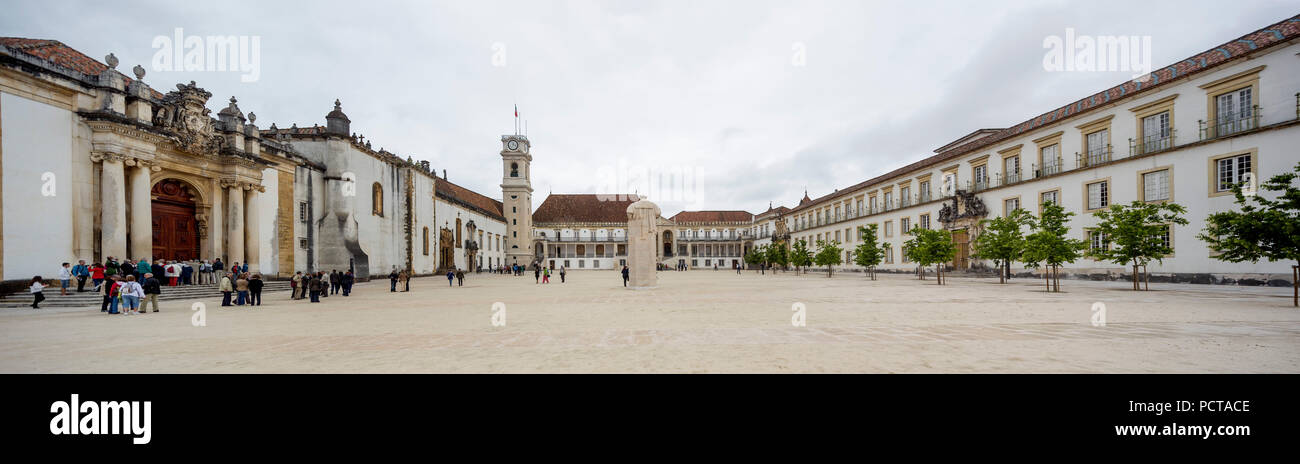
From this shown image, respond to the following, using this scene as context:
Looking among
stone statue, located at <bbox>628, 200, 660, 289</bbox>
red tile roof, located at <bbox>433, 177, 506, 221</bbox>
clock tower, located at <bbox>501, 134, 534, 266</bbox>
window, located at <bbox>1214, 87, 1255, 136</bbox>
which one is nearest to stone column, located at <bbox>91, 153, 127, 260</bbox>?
stone statue, located at <bbox>628, 200, 660, 289</bbox>

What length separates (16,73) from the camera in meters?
14.6

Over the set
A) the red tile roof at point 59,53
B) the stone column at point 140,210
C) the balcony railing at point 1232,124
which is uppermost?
the red tile roof at point 59,53

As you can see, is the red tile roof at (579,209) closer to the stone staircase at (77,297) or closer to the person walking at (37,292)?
the stone staircase at (77,297)

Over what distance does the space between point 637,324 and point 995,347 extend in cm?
578

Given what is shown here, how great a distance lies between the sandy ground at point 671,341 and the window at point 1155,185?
15337mm

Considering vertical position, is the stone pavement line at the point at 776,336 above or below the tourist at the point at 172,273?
below

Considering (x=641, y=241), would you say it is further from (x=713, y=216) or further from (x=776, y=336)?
(x=713, y=216)

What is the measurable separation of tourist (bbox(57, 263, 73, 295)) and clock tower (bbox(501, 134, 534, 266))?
5678 centimetres

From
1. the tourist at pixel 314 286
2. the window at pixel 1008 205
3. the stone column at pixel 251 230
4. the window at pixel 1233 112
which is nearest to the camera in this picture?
the tourist at pixel 314 286

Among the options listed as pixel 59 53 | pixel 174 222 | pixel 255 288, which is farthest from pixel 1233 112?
pixel 59 53

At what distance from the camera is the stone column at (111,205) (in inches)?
655

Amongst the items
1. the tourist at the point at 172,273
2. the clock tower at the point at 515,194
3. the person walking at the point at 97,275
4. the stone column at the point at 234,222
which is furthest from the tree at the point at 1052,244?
the clock tower at the point at 515,194
